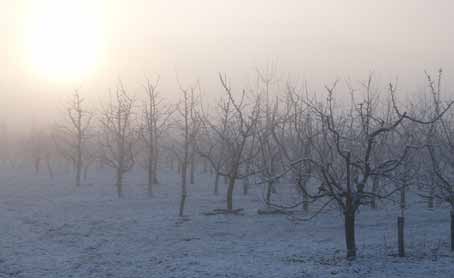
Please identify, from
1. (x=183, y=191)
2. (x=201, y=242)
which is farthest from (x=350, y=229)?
(x=183, y=191)

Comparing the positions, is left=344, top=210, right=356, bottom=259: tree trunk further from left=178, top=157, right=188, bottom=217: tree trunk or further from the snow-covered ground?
left=178, top=157, right=188, bottom=217: tree trunk

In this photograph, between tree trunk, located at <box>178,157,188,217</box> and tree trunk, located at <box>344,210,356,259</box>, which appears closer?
tree trunk, located at <box>344,210,356,259</box>

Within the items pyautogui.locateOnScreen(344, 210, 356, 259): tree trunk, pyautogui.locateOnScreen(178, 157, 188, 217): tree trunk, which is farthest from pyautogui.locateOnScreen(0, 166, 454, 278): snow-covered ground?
pyautogui.locateOnScreen(178, 157, 188, 217): tree trunk

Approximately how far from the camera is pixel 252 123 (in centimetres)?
2373

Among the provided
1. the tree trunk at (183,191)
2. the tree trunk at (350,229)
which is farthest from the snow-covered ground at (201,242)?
the tree trunk at (183,191)

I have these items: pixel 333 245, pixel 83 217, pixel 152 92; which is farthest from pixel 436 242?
pixel 152 92

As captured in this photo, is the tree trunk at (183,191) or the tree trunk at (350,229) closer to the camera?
the tree trunk at (350,229)

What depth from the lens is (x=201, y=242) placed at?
16.9 meters

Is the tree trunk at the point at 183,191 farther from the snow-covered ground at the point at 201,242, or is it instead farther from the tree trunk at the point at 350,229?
the tree trunk at the point at 350,229

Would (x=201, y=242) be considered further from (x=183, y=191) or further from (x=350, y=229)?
(x=183, y=191)

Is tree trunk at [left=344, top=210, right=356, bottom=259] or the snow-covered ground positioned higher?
tree trunk at [left=344, top=210, right=356, bottom=259]

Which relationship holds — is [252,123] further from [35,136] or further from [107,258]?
[35,136]

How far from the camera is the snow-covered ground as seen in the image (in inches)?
488

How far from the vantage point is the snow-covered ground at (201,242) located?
488 inches
